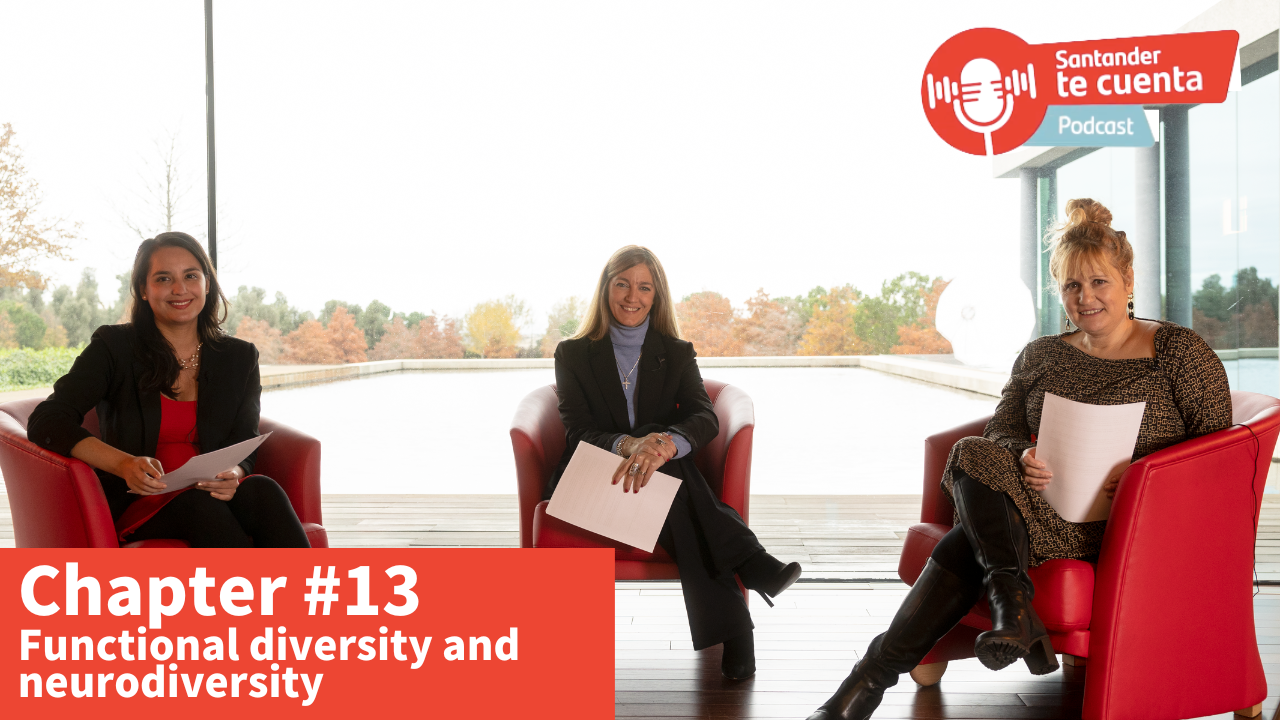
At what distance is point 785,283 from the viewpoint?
3598mm

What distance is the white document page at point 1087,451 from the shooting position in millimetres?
1869

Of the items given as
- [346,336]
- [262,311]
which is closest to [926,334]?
[346,336]

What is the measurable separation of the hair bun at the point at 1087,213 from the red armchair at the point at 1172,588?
0.56 meters

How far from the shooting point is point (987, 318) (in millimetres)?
3498

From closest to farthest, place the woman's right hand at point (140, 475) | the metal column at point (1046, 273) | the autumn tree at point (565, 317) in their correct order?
the woman's right hand at point (140, 475) → the metal column at point (1046, 273) → the autumn tree at point (565, 317)

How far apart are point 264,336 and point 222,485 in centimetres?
183

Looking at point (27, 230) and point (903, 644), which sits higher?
point (27, 230)

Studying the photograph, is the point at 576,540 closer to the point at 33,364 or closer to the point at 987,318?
the point at 987,318

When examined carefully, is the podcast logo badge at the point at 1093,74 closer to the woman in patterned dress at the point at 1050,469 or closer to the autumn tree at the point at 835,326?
the autumn tree at the point at 835,326

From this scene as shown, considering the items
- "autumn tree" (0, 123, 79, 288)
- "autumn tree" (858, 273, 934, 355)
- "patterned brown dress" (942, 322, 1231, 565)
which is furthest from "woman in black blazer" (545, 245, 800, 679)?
"autumn tree" (0, 123, 79, 288)

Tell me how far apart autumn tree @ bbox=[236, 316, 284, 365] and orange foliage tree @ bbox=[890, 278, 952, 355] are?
8.78ft

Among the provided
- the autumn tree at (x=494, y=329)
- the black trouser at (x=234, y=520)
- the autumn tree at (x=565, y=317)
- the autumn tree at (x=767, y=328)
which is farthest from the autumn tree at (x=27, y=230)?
the autumn tree at (x=767, y=328)

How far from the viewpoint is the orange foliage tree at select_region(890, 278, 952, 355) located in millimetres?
3531

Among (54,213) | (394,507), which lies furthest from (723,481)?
(54,213)
